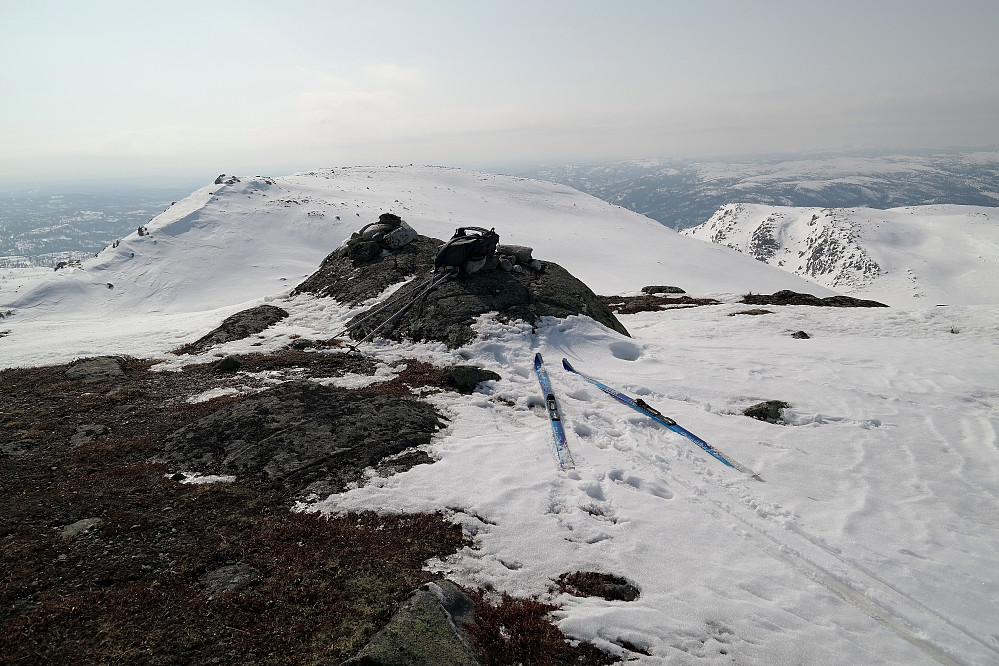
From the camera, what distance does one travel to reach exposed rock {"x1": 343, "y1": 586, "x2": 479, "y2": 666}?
4.73m

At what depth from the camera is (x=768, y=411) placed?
12.5 m

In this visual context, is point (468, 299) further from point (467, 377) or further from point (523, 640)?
point (523, 640)

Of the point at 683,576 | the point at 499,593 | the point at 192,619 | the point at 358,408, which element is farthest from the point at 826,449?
the point at 192,619

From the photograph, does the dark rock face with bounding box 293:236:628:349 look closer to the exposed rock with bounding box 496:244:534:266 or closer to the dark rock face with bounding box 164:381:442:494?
the exposed rock with bounding box 496:244:534:266

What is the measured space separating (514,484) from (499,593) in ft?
8.96

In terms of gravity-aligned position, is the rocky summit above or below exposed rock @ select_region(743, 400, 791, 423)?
above

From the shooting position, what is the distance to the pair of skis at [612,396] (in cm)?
1029

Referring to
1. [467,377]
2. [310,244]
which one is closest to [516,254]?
[467,377]

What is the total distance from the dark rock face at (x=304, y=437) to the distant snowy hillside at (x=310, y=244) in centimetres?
4265

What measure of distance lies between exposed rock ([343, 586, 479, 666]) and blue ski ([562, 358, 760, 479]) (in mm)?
7698

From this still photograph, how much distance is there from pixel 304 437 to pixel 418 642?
688 cm

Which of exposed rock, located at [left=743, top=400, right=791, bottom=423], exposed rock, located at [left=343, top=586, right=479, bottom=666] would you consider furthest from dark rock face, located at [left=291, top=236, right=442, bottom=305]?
exposed rock, located at [left=343, top=586, right=479, bottom=666]

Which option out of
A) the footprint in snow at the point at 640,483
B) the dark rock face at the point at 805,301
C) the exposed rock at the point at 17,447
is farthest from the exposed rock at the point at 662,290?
the exposed rock at the point at 17,447

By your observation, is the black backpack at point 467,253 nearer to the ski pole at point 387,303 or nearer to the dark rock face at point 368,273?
the ski pole at point 387,303
